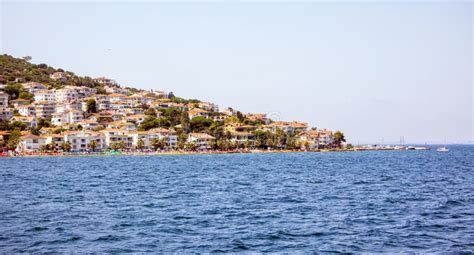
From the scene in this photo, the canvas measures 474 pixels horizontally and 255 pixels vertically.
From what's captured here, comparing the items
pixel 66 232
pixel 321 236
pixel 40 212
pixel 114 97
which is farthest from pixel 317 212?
pixel 114 97

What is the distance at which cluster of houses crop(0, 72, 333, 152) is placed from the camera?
5271 inches

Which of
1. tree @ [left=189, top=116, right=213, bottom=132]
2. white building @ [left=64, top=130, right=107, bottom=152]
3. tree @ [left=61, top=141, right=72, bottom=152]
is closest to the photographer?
tree @ [left=61, top=141, right=72, bottom=152]

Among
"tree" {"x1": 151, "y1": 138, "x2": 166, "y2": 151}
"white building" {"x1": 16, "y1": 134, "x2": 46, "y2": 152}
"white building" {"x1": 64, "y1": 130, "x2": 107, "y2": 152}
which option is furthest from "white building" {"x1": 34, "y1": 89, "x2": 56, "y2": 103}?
"tree" {"x1": 151, "y1": 138, "x2": 166, "y2": 151}

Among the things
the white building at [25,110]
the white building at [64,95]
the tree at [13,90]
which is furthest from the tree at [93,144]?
the tree at [13,90]

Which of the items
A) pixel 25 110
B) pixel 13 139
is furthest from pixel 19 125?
pixel 25 110

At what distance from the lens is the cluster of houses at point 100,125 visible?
133875mm

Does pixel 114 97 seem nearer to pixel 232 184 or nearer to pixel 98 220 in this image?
pixel 232 184

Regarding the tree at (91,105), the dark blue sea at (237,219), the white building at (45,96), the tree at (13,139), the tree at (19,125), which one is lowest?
the dark blue sea at (237,219)

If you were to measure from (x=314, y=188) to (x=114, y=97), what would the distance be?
536 feet

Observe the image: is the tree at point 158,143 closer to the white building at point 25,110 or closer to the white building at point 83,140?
the white building at point 83,140

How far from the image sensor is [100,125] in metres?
158

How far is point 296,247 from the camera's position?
1877cm

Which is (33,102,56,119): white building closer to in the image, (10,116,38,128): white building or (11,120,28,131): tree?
(10,116,38,128): white building

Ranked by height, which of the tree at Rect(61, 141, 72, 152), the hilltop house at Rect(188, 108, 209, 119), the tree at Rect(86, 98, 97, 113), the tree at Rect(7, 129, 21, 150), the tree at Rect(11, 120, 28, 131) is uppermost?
the tree at Rect(86, 98, 97, 113)
